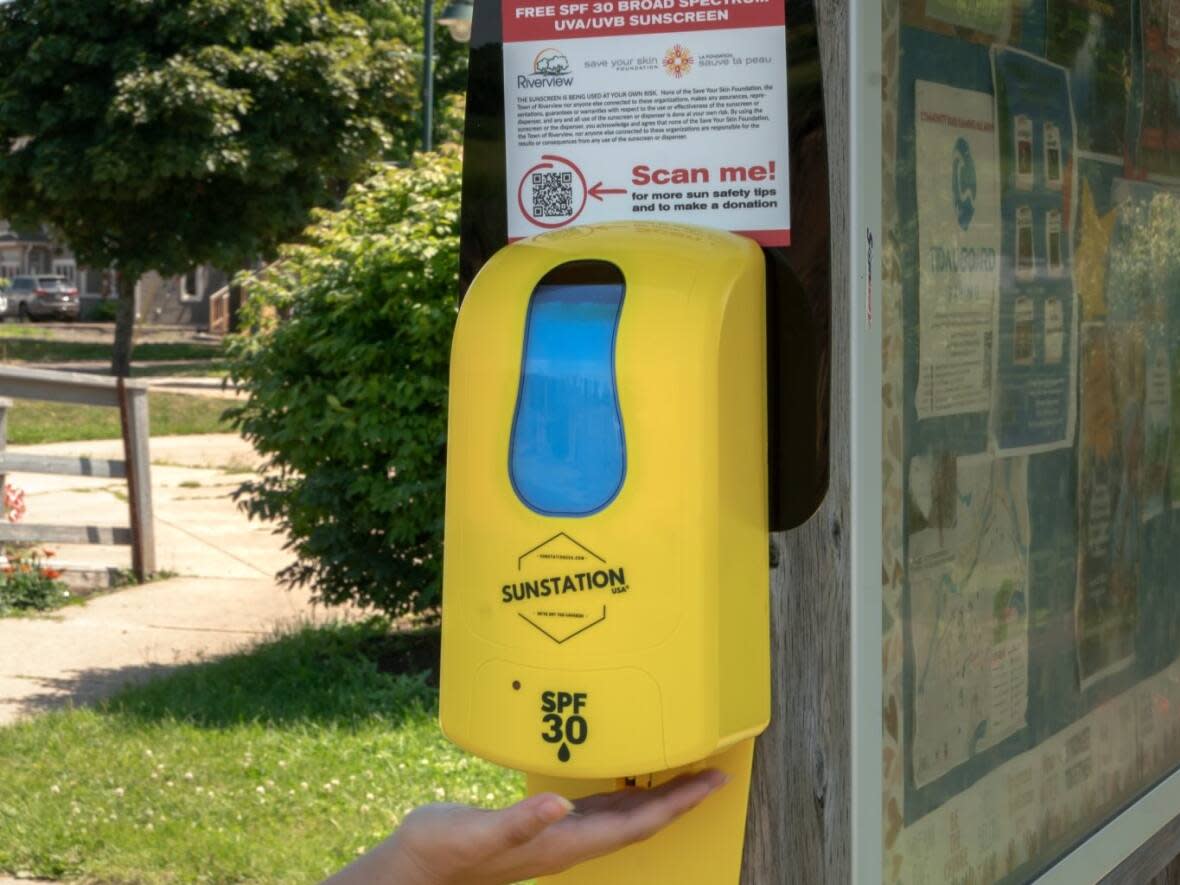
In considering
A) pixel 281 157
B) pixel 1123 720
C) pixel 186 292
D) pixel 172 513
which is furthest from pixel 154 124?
pixel 186 292

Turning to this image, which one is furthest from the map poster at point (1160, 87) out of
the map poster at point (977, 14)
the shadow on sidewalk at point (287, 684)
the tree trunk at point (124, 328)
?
the tree trunk at point (124, 328)

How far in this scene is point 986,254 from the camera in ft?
7.31

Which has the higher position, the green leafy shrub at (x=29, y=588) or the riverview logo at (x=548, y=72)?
the riverview logo at (x=548, y=72)

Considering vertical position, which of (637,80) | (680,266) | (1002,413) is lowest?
(1002,413)

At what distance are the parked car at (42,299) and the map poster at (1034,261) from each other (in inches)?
1938

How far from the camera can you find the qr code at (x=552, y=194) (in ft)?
6.36

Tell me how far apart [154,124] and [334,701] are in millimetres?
18313

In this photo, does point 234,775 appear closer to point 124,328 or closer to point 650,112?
point 650,112

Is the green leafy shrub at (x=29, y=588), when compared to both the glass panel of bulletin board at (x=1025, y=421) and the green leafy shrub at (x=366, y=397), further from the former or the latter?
the glass panel of bulletin board at (x=1025, y=421)

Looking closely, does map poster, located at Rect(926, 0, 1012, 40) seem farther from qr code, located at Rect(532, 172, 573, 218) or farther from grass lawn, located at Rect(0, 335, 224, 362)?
grass lawn, located at Rect(0, 335, 224, 362)

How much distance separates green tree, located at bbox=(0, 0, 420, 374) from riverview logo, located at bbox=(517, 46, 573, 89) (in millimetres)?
21538

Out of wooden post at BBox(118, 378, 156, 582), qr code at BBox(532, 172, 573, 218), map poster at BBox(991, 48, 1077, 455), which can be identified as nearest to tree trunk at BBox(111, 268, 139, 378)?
wooden post at BBox(118, 378, 156, 582)

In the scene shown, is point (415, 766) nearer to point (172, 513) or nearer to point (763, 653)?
point (763, 653)

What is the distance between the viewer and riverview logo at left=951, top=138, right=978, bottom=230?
2.14 meters
